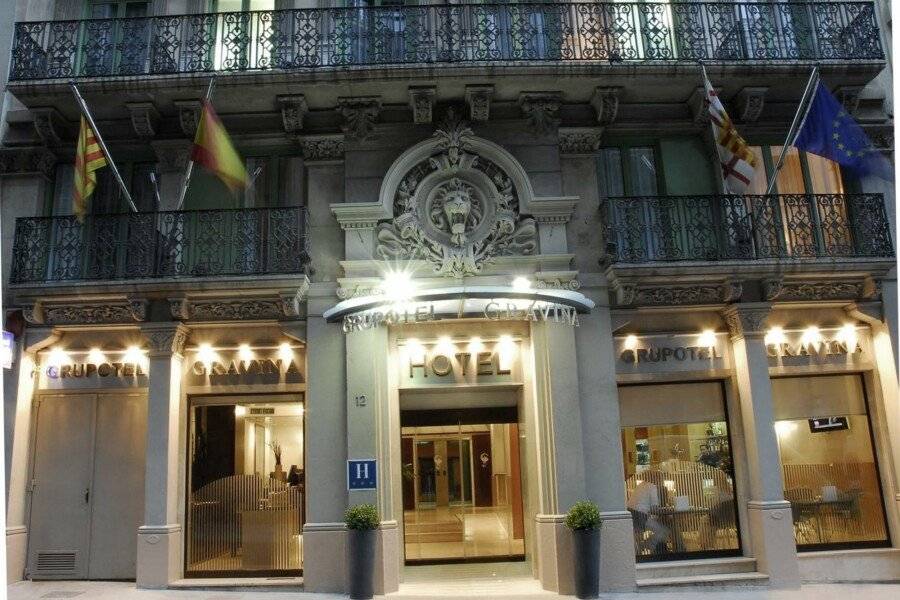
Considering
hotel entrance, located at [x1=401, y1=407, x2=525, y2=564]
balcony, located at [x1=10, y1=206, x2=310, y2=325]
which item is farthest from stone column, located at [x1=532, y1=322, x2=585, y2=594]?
Result: balcony, located at [x1=10, y1=206, x2=310, y2=325]

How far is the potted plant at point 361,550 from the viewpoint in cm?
1022

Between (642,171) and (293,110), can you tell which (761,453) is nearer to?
(642,171)

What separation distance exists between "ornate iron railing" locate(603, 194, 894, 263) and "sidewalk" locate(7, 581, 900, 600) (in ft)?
17.4

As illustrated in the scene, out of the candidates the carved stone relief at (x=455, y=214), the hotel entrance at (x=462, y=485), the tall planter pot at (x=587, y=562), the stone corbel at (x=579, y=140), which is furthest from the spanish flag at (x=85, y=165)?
the tall planter pot at (x=587, y=562)

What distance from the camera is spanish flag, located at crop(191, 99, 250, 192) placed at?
10516 millimetres

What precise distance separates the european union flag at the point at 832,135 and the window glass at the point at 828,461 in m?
3.90

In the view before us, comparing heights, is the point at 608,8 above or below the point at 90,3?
below

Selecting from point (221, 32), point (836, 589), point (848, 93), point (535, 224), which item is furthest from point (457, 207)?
point (836, 589)

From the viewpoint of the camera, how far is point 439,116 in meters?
12.2

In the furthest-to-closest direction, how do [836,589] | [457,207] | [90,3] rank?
[90,3], [457,207], [836,589]

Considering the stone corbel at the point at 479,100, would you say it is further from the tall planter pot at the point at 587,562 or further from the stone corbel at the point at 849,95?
the tall planter pot at the point at 587,562

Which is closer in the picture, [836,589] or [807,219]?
[836,589]

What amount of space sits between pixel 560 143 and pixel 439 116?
2226 millimetres

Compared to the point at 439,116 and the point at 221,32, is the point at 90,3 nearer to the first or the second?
the point at 221,32
